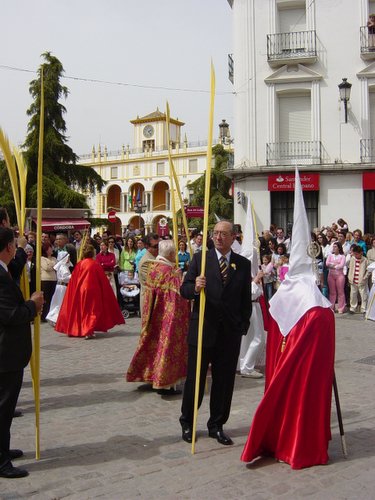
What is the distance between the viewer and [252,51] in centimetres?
2189

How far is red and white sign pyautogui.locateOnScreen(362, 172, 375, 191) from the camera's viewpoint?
20.9 meters

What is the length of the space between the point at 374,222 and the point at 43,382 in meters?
16.7

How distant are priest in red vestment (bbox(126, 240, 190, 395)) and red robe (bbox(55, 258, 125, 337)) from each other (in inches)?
156

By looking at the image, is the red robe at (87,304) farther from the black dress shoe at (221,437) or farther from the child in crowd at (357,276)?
the child in crowd at (357,276)

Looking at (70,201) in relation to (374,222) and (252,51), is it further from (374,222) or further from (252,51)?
(374,222)

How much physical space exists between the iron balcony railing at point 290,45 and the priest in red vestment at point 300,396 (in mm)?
18809

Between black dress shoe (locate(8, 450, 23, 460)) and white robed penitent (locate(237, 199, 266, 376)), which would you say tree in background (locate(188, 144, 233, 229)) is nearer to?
white robed penitent (locate(237, 199, 266, 376))

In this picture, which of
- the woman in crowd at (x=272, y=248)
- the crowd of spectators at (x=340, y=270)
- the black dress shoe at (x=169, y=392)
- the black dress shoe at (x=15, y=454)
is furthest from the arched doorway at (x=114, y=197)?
the black dress shoe at (x=15, y=454)

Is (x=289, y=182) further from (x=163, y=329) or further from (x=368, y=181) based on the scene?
(x=163, y=329)

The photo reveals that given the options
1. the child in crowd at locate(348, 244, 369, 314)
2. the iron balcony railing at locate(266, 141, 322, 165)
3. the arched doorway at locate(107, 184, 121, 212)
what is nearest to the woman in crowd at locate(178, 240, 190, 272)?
the child in crowd at locate(348, 244, 369, 314)

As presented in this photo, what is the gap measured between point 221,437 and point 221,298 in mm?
1171

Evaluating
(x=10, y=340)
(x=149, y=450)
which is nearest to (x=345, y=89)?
(x=149, y=450)

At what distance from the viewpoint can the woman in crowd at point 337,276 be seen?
547 inches

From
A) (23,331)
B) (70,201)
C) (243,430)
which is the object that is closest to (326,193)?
(70,201)
